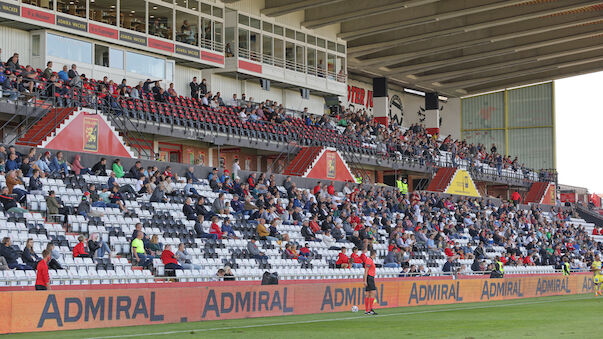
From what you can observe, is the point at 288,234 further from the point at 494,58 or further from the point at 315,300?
→ the point at 494,58

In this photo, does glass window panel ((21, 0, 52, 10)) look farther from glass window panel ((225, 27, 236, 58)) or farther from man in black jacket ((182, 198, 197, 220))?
man in black jacket ((182, 198, 197, 220))

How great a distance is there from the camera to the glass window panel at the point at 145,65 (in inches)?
1384

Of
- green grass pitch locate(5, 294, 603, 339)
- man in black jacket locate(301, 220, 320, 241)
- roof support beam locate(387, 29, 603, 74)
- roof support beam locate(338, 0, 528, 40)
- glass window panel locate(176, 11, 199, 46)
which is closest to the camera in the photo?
green grass pitch locate(5, 294, 603, 339)

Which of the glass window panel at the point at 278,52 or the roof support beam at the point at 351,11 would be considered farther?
the glass window panel at the point at 278,52

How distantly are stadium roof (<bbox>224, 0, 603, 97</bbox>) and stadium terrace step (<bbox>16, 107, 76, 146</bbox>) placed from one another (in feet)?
47.1

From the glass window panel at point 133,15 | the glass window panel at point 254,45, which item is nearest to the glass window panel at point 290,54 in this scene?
the glass window panel at point 254,45

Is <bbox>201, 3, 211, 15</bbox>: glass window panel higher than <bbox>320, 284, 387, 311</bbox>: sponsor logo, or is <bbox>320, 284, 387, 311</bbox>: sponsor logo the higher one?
<bbox>201, 3, 211, 15</bbox>: glass window panel

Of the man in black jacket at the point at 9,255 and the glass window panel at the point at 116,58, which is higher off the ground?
the glass window panel at the point at 116,58

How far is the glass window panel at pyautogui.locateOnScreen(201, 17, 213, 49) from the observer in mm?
38594

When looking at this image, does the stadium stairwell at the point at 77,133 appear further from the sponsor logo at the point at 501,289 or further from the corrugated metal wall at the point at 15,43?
the sponsor logo at the point at 501,289

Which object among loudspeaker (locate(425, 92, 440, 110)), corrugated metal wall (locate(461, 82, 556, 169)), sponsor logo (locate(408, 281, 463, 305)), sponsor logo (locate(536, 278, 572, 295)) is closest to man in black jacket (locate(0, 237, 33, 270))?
sponsor logo (locate(408, 281, 463, 305))

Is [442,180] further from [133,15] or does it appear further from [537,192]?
[133,15]

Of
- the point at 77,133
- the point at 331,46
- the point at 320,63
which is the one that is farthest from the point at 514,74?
the point at 77,133

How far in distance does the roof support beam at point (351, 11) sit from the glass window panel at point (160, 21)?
33.1ft
